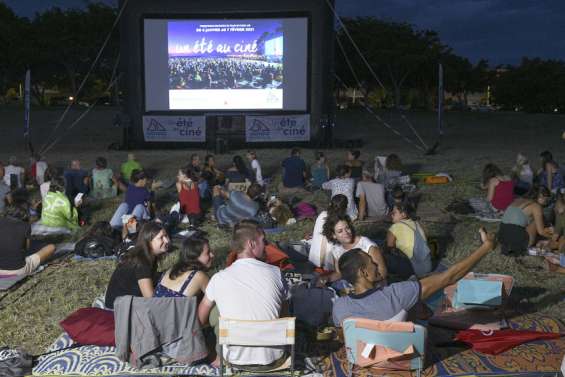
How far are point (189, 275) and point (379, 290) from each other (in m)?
1.32

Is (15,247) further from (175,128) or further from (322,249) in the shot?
(175,128)

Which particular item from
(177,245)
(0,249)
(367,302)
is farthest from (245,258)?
(177,245)

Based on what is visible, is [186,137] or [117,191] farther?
[186,137]

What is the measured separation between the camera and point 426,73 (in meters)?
42.5

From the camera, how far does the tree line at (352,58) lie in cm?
3672

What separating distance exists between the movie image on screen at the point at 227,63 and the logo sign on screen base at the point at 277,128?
40 centimetres

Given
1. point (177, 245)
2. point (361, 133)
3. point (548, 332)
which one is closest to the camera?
point (548, 332)

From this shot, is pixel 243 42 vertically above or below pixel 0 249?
above

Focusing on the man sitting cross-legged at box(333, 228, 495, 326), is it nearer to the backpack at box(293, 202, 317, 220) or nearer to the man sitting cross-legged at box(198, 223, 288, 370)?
the man sitting cross-legged at box(198, 223, 288, 370)

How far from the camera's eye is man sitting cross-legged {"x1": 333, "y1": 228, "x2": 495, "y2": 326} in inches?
158

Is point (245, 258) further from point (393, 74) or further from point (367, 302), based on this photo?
point (393, 74)

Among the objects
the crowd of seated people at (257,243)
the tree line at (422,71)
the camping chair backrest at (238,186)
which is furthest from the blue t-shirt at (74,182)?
the tree line at (422,71)

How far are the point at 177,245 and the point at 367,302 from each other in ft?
14.8

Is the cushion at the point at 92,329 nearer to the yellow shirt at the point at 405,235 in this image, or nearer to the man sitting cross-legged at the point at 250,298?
the man sitting cross-legged at the point at 250,298
